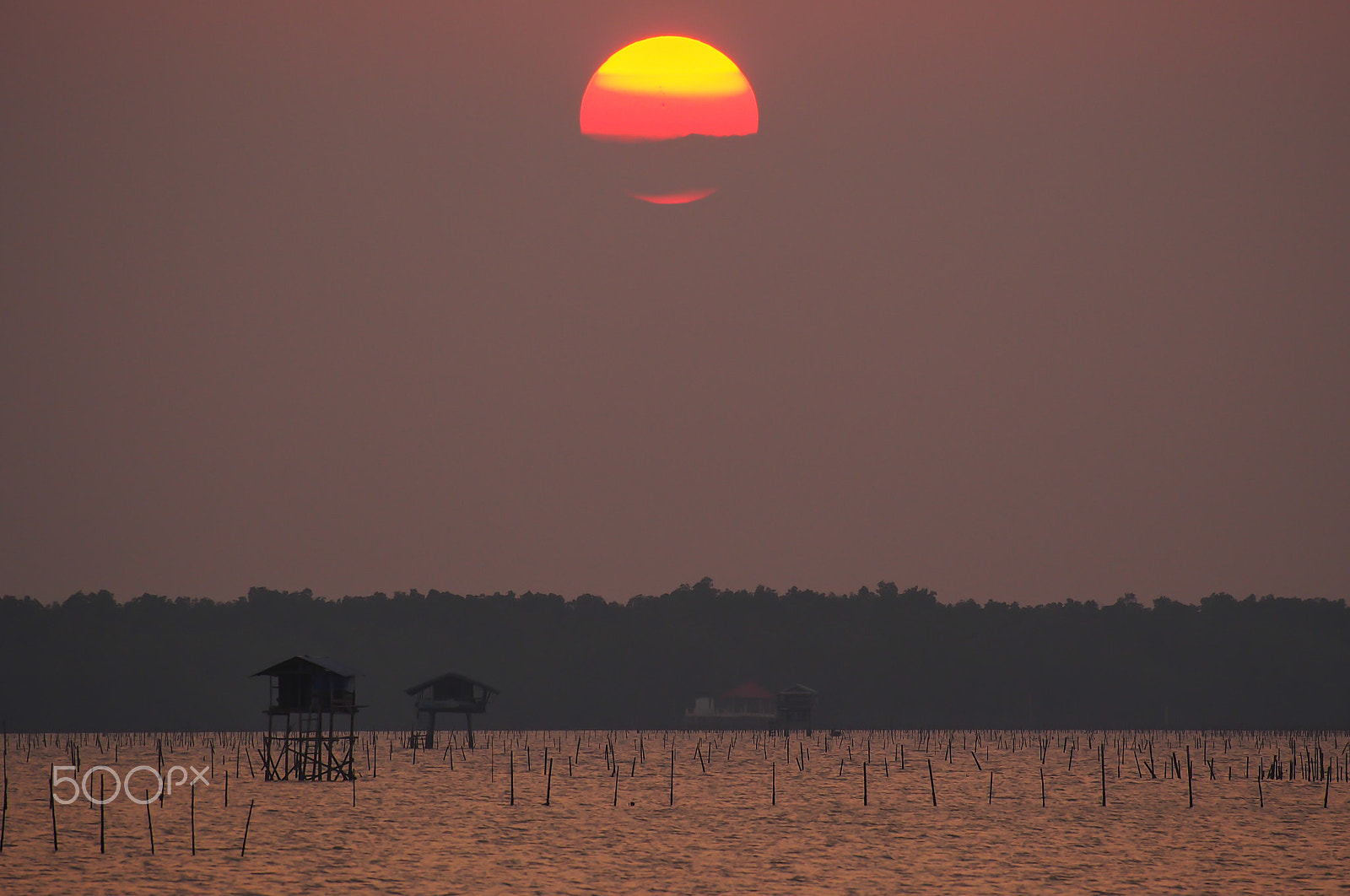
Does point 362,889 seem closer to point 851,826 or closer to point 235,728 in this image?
point 851,826

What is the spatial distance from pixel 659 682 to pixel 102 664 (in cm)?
7114

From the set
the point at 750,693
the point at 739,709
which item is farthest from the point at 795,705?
the point at 739,709

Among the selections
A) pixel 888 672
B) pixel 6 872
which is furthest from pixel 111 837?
pixel 888 672

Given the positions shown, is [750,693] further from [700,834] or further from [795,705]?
[700,834]

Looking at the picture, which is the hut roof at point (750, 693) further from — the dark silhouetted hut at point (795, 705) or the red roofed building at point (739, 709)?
the dark silhouetted hut at point (795, 705)

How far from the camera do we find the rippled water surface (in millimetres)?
40031

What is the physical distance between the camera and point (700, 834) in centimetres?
5200

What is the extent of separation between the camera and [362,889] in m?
38.2

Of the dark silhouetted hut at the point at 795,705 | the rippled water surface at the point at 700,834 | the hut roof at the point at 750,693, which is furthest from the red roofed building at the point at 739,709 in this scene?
the rippled water surface at the point at 700,834

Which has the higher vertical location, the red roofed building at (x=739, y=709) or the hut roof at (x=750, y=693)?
the hut roof at (x=750, y=693)

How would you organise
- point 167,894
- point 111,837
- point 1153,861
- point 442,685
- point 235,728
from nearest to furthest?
point 167,894, point 1153,861, point 111,837, point 442,685, point 235,728

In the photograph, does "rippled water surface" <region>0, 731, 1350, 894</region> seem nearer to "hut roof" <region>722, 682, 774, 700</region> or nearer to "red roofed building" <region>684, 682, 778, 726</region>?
"red roofed building" <region>684, 682, 778, 726</region>

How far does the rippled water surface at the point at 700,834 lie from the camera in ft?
131

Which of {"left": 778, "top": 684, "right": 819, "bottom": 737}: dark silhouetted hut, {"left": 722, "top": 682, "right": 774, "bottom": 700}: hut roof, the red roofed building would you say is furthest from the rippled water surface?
{"left": 722, "top": 682, "right": 774, "bottom": 700}: hut roof
